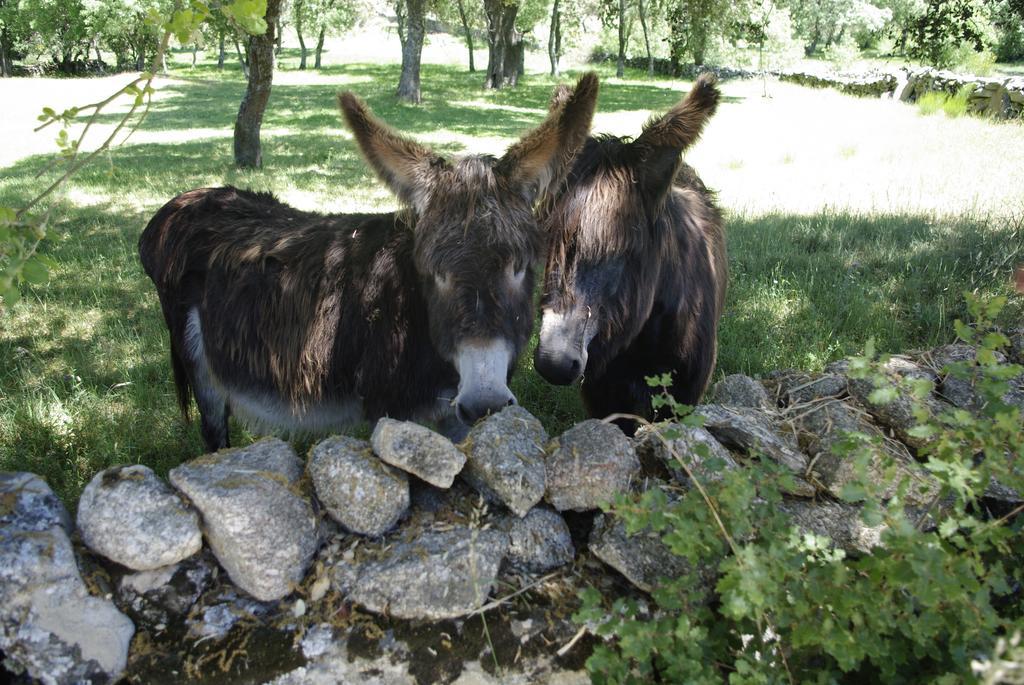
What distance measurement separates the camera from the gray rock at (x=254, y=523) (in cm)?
214

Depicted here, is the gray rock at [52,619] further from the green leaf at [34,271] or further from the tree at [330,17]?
the tree at [330,17]

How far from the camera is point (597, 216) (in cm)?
288

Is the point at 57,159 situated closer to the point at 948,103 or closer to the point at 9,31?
the point at 948,103

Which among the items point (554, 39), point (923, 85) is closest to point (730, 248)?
point (923, 85)

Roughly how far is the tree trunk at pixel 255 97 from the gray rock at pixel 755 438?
8.91 meters

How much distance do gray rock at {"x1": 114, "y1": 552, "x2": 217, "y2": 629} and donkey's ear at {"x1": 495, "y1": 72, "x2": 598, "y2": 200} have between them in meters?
1.90

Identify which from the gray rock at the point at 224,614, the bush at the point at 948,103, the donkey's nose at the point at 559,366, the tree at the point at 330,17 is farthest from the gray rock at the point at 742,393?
the tree at the point at 330,17

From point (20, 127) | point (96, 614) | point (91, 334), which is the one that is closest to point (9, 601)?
point (96, 614)

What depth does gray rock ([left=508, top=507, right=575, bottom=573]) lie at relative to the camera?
2293 mm

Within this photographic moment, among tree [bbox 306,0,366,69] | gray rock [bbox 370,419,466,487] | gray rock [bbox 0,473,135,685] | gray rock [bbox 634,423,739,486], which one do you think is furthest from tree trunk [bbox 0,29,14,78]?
gray rock [bbox 634,423,739,486]

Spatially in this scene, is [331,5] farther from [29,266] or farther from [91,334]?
[29,266]

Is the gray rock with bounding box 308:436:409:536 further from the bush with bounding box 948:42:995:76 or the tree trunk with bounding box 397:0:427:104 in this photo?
the bush with bounding box 948:42:995:76

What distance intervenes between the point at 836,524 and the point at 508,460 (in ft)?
3.88

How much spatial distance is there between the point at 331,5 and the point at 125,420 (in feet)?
149
